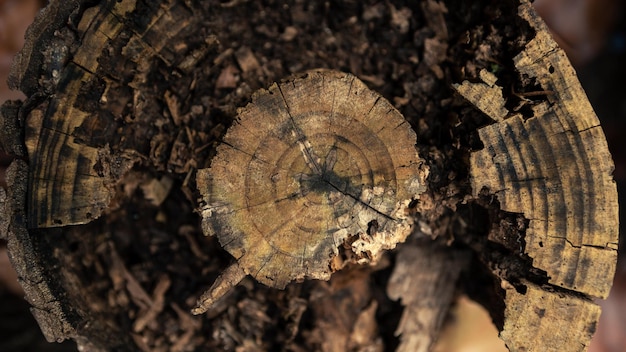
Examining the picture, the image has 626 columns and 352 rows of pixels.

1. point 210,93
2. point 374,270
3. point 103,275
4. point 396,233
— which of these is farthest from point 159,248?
point 396,233

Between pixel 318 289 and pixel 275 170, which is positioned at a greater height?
pixel 275 170

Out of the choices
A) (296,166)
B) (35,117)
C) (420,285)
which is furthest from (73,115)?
(420,285)

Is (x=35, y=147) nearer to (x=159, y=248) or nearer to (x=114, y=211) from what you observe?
(x=114, y=211)

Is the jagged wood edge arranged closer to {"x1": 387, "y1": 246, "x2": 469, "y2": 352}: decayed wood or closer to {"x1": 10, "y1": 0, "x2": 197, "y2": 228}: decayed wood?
{"x1": 10, "y1": 0, "x2": 197, "y2": 228}: decayed wood

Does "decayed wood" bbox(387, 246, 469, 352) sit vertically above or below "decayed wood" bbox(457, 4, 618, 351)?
below

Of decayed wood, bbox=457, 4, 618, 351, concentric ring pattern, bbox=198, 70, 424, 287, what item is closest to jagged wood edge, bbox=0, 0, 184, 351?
concentric ring pattern, bbox=198, 70, 424, 287

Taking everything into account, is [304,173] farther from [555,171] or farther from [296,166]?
[555,171]

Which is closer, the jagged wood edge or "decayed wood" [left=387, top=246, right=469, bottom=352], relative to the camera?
the jagged wood edge

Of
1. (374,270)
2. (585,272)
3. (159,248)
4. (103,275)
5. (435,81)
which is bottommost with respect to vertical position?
(103,275)
